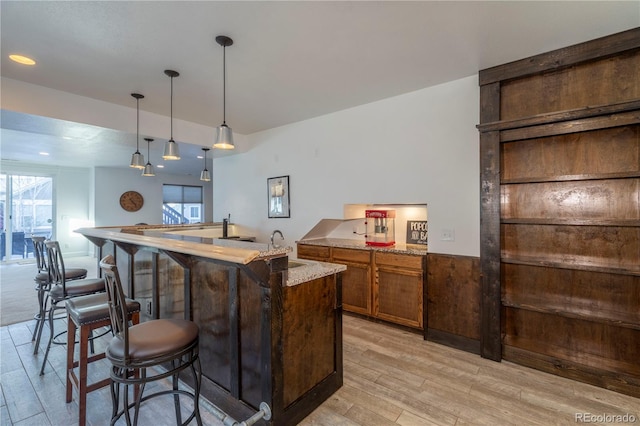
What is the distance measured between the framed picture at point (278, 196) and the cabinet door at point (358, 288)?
142cm

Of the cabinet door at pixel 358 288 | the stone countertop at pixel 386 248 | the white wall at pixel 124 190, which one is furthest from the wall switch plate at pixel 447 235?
the white wall at pixel 124 190

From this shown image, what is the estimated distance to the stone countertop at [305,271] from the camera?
182cm

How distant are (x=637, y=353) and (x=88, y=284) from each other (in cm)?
476

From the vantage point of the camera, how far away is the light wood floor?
1.98 m

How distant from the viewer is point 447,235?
3.11 metres

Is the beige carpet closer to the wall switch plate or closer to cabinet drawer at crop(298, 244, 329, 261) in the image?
cabinet drawer at crop(298, 244, 329, 261)

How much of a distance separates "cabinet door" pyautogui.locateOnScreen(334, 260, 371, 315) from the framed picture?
1.42 meters

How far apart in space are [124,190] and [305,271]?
359 inches

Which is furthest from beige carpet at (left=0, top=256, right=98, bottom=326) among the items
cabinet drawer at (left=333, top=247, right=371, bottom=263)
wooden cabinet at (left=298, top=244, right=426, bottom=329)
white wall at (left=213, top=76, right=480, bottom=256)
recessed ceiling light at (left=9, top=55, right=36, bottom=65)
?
wooden cabinet at (left=298, top=244, right=426, bottom=329)

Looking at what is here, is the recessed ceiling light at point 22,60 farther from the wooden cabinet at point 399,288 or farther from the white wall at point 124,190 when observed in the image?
the white wall at point 124,190

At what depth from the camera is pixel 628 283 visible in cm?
235

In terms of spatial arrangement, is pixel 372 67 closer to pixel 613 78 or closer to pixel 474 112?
pixel 474 112

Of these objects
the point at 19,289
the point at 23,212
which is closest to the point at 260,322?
the point at 19,289

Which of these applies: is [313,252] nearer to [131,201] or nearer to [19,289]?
[19,289]
